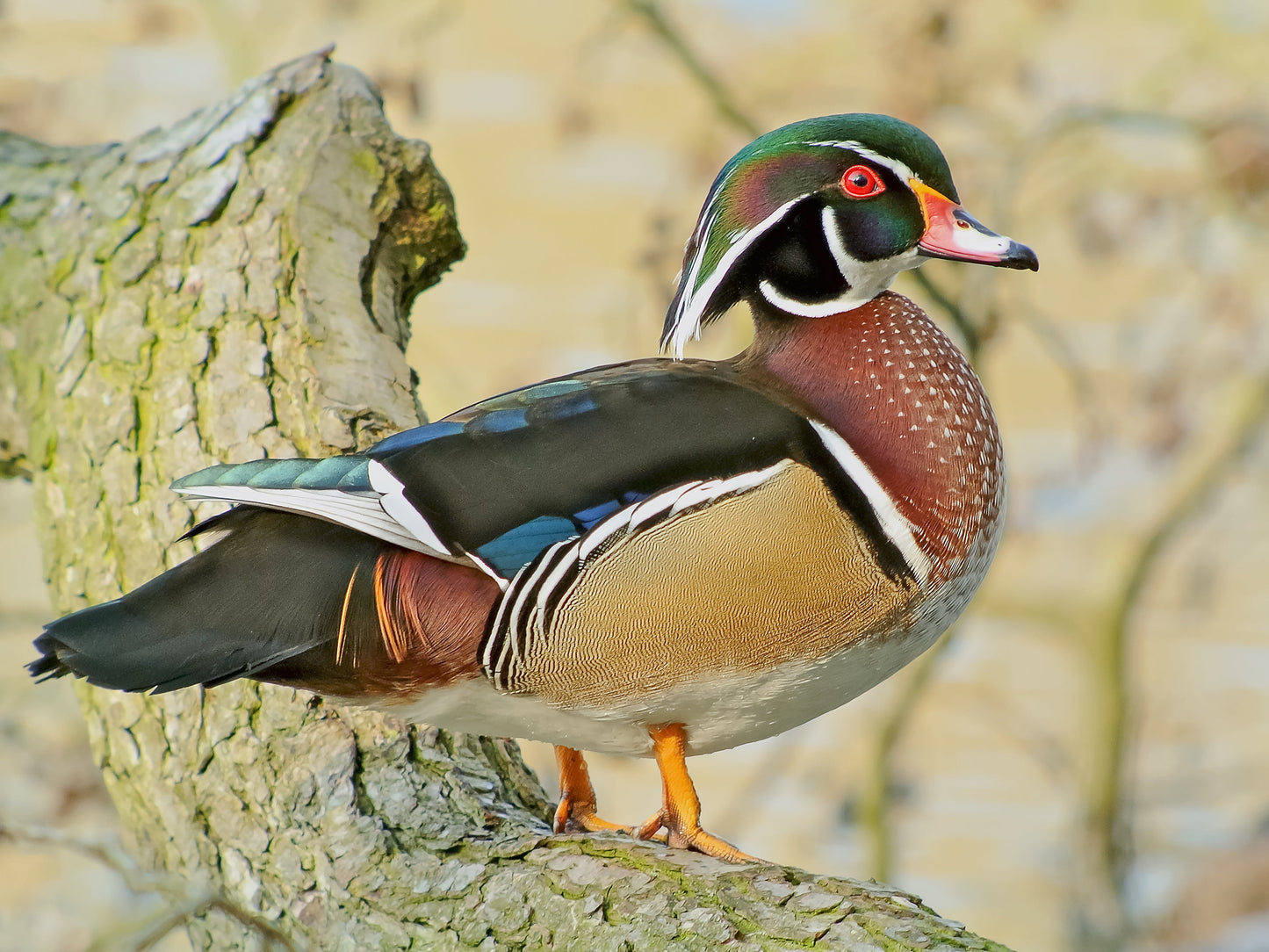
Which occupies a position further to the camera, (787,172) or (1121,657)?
(1121,657)

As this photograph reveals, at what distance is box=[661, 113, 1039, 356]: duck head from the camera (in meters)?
1.58

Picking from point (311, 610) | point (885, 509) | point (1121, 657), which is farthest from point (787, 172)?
point (1121, 657)

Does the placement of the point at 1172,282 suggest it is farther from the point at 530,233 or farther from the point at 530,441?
the point at 530,441

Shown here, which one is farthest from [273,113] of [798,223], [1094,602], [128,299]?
[1094,602]

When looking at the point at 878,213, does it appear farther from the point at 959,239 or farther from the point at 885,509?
the point at 885,509

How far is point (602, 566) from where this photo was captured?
56.3 inches

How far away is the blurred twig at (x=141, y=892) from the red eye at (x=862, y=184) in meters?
1.04

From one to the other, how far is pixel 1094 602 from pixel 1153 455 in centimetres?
43

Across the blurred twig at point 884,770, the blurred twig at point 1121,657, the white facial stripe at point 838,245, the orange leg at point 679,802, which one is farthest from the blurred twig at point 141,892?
the blurred twig at point 1121,657

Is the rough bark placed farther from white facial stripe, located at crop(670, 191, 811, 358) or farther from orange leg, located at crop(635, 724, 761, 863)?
white facial stripe, located at crop(670, 191, 811, 358)

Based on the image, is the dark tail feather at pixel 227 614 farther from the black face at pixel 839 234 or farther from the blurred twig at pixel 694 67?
the blurred twig at pixel 694 67

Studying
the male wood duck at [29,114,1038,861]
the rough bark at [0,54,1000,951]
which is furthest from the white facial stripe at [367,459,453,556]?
the rough bark at [0,54,1000,951]

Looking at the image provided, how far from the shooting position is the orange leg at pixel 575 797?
65.1 inches

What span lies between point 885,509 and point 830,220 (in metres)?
0.37
